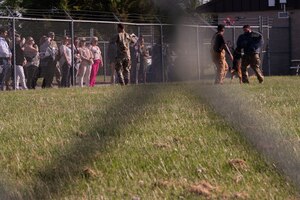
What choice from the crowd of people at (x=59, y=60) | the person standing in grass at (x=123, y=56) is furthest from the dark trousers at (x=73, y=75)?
the person standing in grass at (x=123, y=56)

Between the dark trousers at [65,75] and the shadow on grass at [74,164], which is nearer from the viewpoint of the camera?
the shadow on grass at [74,164]

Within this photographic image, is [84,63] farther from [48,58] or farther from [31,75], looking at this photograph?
[31,75]

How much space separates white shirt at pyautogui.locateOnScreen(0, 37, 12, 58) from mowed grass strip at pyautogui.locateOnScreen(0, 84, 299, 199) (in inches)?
406

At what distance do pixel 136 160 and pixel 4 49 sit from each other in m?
12.7

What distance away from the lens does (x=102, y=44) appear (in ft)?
81.5

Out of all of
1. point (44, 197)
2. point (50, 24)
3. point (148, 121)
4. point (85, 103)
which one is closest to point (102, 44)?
point (50, 24)

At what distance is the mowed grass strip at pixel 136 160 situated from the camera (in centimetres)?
386

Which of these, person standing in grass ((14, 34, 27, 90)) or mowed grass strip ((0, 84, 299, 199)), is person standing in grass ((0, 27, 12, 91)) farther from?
mowed grass strip ((0, 84, 299, 199))

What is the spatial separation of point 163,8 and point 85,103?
8607 millimetres

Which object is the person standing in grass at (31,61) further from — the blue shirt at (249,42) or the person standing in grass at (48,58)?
the blue shirt at (249,42)

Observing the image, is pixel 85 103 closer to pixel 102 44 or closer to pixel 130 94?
pixel 130 94

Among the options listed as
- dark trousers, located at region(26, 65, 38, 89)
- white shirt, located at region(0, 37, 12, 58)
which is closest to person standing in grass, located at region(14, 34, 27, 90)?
dark trousers, located at region(26, 65, 38, 89)

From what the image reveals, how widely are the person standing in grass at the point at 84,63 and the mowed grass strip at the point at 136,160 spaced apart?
13047mm

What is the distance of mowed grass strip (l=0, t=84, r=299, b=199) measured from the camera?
3855mm
